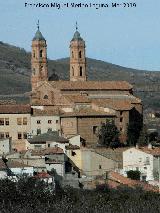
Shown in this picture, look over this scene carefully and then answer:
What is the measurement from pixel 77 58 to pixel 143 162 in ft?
90.1

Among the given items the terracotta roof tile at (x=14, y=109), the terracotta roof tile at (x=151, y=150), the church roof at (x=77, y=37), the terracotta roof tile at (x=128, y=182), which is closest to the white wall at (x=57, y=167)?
the terracotta roof tile at (x=128, y=182)

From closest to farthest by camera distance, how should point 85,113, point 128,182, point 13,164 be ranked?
point 128,182 → point 13,164 → point 85,113

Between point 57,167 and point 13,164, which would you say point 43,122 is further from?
point 13,164

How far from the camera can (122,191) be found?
4712 centimetres

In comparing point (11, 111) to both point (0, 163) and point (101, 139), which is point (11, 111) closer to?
point (101, 139)

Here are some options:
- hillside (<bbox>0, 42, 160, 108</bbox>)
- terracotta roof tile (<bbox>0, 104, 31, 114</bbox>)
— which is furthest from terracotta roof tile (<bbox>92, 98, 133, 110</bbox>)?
hillside (<bbox>0, 42, 160, 108</bbox>)

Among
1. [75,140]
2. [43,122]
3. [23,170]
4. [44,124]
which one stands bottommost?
[23,170]

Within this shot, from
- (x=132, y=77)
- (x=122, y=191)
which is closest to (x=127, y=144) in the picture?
(x=122, y=191)

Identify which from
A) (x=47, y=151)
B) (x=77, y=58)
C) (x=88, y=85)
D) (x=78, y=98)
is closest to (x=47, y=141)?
(x=47, y=151)

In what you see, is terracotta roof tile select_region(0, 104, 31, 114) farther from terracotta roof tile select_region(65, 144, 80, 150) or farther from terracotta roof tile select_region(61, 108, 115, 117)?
terracotta roof tile select_region(65, 144, 80, 150)

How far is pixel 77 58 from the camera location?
8806 cm

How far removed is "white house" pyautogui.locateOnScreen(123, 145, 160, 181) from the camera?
61250mm

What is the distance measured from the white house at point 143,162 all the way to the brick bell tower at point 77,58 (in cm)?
2480

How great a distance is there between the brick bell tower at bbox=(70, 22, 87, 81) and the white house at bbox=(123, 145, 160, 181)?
24.8 meters
